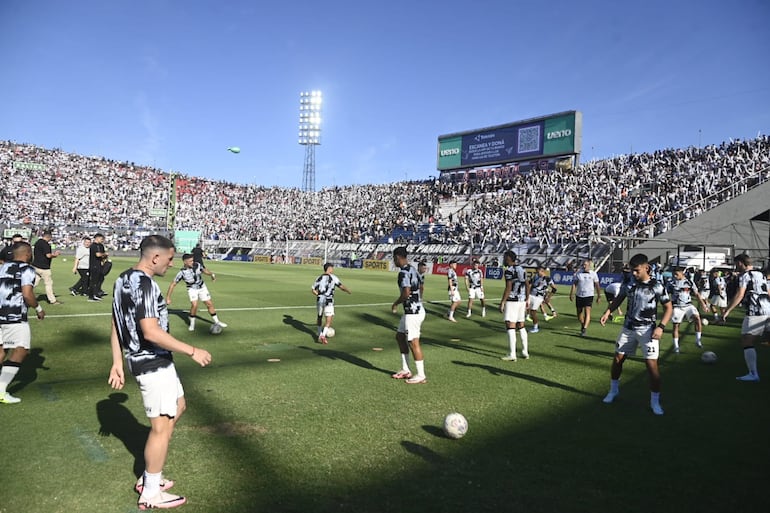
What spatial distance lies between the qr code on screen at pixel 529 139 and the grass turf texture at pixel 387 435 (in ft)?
160

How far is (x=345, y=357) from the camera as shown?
10828mm

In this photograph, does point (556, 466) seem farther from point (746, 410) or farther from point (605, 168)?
point (605, 168)

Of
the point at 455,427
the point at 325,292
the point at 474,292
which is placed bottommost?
the point at 455,427

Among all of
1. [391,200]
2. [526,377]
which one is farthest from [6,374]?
[391,200]

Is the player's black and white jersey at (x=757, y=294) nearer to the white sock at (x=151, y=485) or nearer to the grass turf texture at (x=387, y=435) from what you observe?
the grass turf texture at (x=387, y=435)

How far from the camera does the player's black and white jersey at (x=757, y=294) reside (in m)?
9.19

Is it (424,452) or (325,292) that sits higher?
(325,292)

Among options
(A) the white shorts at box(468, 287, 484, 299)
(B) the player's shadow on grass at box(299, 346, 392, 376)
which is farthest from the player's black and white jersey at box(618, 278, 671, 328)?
(A) the white shorts at box(468, 287, 484, 299)

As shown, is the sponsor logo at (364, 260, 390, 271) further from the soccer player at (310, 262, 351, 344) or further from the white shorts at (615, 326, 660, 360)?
the white shorts at (615, 326, 660, 360)

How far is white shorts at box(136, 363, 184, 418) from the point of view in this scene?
13.7ft

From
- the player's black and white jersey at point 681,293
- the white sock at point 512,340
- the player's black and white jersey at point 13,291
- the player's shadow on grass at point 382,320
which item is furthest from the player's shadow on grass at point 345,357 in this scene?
the player's black and white jersey at point 681,293

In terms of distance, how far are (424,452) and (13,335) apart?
599 cm

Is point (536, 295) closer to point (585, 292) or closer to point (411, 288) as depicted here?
point (585, 292)

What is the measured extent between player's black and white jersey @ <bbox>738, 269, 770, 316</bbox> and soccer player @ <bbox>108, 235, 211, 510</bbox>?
9768 millimetres
